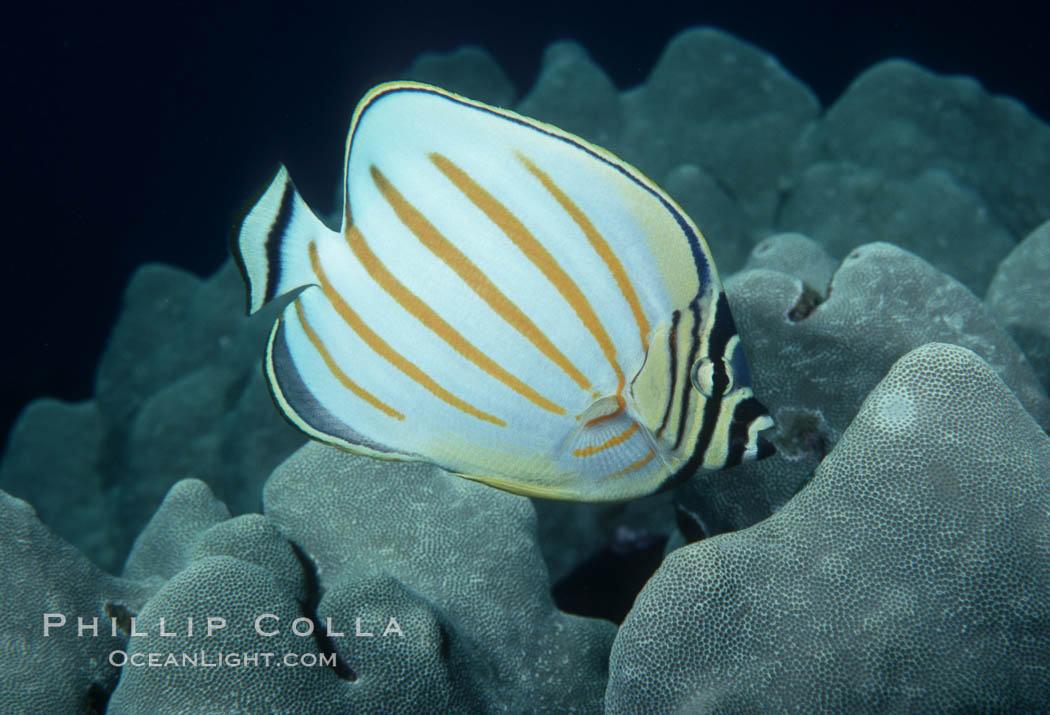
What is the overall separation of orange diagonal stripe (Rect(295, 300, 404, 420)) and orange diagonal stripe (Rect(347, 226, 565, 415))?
145 mm

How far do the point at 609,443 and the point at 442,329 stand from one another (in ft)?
1.10

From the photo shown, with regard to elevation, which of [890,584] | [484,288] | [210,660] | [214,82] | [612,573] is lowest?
[612,573]

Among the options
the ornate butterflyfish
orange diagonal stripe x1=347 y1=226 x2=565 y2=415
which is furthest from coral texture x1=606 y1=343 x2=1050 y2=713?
orange diagonal stripe x1=347 y1=226 x2=565 y2=415

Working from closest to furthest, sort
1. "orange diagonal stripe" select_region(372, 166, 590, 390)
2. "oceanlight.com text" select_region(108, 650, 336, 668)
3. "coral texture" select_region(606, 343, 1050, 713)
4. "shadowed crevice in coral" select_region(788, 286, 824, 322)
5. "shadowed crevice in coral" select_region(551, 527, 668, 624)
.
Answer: "orange diagonal stripe" select_region(372, 166, 590, 390), "coral texture" select_region(606, 343, 1050, 713), "oceanlight.com text" select_region(108, 650, 336, 668), "shadowed crevice in coral" select_region(788, 286, 824, 322), "shadowed crevice in coral" select_region(551, 527, 668, 624)

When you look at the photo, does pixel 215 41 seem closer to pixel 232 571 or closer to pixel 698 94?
pixel 698 94

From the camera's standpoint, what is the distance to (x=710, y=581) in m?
1.55

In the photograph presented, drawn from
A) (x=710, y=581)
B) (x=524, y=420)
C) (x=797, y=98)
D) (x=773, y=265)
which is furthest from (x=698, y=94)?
(x=524, y=420)

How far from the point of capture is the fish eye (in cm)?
98

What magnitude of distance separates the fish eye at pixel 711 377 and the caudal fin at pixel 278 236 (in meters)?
0.65

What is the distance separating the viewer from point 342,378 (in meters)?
1.00

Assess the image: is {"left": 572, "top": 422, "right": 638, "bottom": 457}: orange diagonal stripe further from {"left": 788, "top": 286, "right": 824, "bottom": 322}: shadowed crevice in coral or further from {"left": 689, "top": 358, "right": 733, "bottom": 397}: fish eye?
{"left": 788, "top": 286, "right": 824, "bottom": 322}: shadowed crevice in coral

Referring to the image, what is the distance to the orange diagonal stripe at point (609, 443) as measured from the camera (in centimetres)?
101

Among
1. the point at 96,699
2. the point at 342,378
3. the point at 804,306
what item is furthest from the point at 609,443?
the point at 96,699

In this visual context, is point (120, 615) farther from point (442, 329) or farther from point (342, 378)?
point (442, 329)
